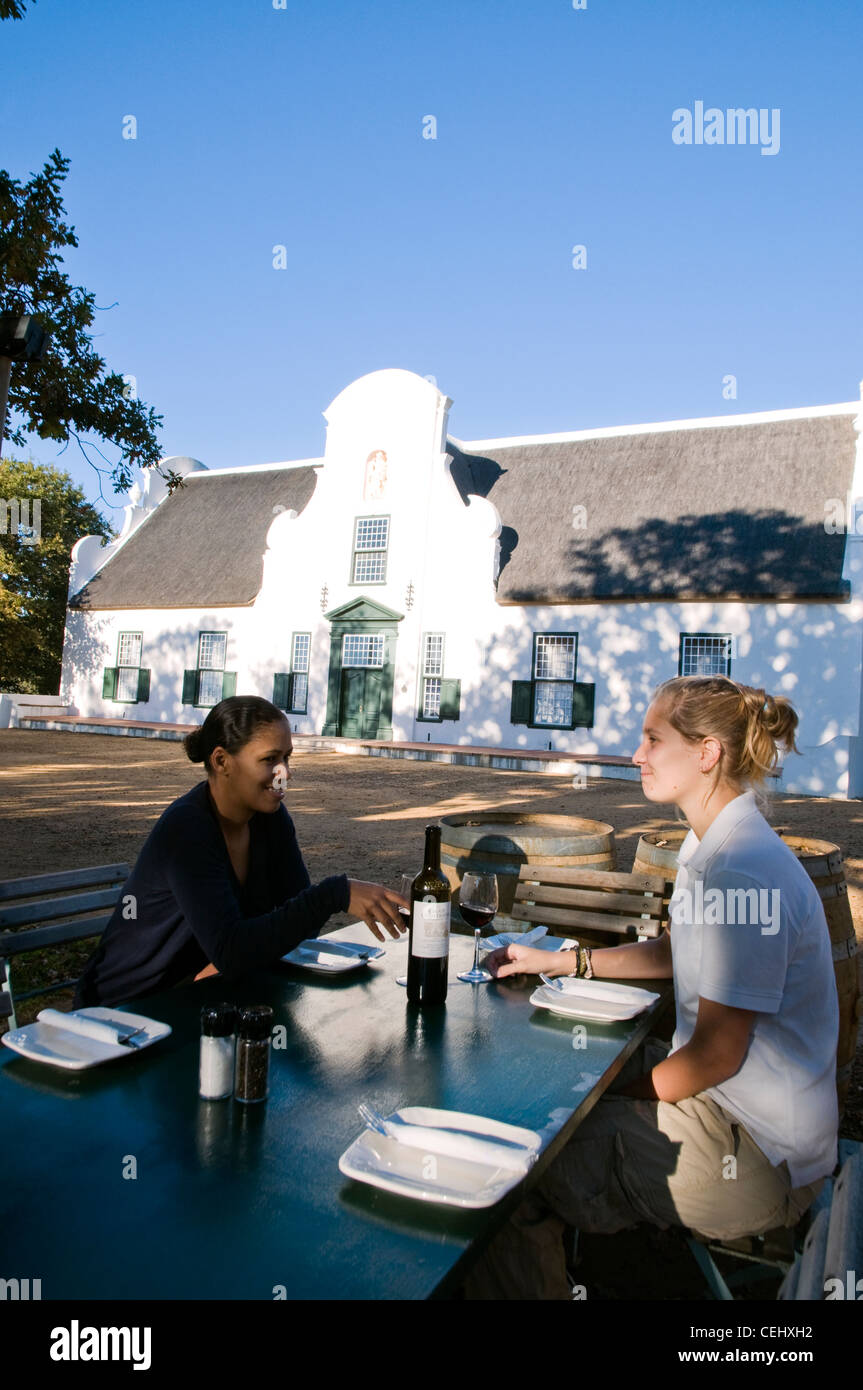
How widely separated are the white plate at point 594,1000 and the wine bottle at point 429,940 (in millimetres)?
283

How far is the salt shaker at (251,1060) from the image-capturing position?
1.83m

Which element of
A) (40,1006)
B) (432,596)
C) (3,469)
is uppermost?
(3,469)

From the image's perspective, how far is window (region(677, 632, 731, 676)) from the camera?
1973 cm

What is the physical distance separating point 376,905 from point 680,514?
2007 cm

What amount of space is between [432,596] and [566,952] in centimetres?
2035

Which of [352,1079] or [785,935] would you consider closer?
[352,1079]

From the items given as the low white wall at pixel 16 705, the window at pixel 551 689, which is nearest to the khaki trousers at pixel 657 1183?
the window at pixel 551 689

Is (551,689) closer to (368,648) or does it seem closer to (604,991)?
(368,648)

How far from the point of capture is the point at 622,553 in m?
21.3

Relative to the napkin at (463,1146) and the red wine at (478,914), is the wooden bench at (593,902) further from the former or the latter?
the napkin at (463,1146)

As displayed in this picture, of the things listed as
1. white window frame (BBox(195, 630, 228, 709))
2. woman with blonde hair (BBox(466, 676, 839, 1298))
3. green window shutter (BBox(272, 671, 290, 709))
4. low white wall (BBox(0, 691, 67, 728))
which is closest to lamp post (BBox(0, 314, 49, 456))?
woman with blonde hair (BBox(466, 676, 839, 1298))

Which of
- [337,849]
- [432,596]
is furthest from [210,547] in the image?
[337,849]

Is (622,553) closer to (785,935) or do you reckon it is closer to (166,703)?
(166,703)

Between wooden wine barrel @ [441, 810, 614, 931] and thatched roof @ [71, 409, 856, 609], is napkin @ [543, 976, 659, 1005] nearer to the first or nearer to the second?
wooden wine barrel @ [441, 810, 614, 931]
